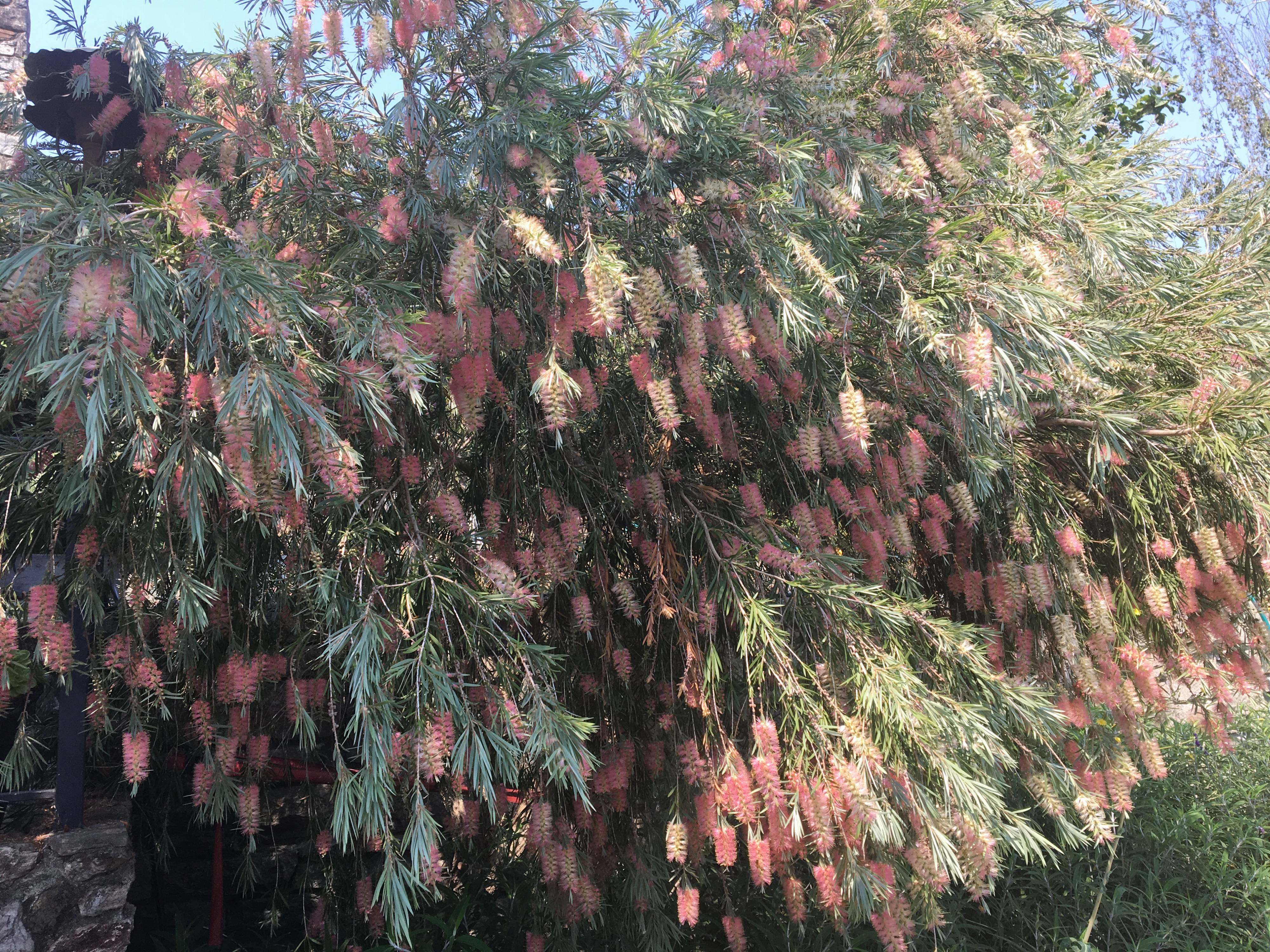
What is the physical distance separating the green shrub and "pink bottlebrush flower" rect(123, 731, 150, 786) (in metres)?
2.21

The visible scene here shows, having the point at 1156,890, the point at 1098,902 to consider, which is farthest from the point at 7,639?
the point at 1156,890

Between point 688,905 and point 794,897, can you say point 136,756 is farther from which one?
point 794,897

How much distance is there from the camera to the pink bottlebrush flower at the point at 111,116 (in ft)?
5.94

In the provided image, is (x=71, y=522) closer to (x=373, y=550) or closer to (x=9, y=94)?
(x=373, y=550)

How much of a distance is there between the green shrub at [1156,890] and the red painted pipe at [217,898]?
6.74 feet

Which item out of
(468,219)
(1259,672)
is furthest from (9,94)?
A: (1259,672)

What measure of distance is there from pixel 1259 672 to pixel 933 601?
1194 millimetres

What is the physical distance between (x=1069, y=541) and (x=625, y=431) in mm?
1136

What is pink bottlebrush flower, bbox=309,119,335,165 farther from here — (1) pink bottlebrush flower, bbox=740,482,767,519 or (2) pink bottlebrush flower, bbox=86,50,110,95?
(1) pink bottlebrush flower, bbox=740,482,767,519

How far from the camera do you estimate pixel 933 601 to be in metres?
2.01

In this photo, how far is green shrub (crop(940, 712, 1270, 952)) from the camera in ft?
9.22

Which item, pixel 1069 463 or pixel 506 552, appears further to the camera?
pixel 1069 463

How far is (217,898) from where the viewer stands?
8.23 ft

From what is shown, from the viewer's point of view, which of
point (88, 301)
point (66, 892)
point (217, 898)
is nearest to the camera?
point (88, 301)
